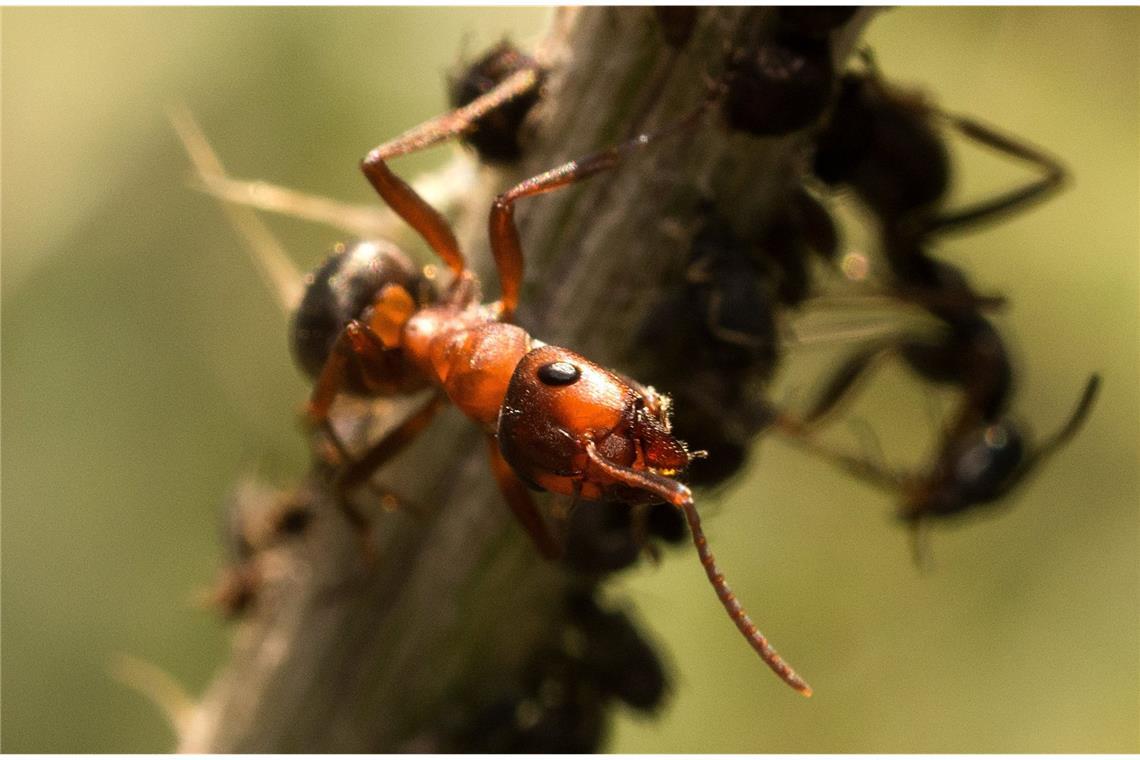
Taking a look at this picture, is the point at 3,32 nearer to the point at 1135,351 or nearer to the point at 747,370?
the point at 747,370

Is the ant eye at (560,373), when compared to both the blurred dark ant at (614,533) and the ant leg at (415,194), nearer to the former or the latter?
the blurred dark ant at (614,533)

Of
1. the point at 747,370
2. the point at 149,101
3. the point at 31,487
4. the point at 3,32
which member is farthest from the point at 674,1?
the point at 31,487

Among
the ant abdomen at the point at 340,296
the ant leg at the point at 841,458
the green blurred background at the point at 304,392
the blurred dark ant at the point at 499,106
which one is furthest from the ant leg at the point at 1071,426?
the ant abdomen at the point at 340,296

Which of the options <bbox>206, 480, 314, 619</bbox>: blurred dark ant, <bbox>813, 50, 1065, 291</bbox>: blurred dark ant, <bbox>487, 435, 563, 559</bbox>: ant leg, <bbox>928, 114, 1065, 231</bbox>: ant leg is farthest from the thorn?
<bbox>928, 114, 1065, 231</bbox>: ant leg

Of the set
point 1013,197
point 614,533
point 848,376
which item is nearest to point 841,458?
point 848,376

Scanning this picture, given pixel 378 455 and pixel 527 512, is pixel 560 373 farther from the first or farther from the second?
pixel 378 455
